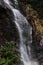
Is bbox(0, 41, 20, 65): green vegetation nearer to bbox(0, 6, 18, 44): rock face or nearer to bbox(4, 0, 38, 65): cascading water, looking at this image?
bbox(0, 6, 18, 44): rock face

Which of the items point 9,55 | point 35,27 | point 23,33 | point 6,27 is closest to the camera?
point 9,55

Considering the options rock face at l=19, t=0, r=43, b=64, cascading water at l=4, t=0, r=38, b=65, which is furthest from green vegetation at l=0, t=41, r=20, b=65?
rock face at l=19, t=0, r=43, b=64

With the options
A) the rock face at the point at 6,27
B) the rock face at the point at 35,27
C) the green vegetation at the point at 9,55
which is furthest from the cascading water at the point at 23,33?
the green vegetation at the point at 9,55

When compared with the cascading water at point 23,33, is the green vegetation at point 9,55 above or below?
below

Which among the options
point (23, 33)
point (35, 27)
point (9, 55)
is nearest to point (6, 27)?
point (23, 33)

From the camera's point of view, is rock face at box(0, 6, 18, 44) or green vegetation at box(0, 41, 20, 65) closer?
green vegetation at box(0, 41, 20, 65)

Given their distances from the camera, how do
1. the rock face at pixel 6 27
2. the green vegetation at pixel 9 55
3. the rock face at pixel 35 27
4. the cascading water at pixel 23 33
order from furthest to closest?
the rock face at pixel 35 27 → the cascading water at pixel 23 33 → the rock face at pixel 6 27 → the green vegetation at pixel 9 55

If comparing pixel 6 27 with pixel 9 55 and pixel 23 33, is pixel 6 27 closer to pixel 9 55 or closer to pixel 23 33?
pixel 23 33

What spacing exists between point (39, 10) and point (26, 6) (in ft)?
2.49

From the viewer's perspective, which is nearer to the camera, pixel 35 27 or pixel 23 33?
pixel 23 33

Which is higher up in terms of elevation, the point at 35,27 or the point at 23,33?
the point at 35,27

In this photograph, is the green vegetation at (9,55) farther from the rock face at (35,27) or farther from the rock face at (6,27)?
the rock face at (35,27)

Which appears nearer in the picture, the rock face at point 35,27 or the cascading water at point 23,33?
the cascading water at point 23,33

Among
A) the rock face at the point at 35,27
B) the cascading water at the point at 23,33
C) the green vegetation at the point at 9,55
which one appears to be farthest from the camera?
the rock face at the point at 35,27
